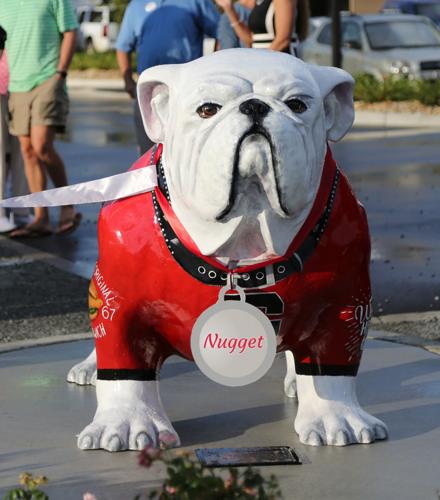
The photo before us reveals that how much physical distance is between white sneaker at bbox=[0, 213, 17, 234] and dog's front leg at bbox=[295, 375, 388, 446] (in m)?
5.57

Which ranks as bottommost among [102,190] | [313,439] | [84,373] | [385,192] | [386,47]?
[386,47]

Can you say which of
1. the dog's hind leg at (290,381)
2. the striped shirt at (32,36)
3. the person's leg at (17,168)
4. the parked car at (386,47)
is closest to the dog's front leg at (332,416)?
the dog's hind leg at (290,381)

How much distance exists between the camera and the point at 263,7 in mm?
8070

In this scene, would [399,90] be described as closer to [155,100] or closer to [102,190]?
[102,190]

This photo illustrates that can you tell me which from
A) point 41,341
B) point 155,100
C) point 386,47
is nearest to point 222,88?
point 155,100

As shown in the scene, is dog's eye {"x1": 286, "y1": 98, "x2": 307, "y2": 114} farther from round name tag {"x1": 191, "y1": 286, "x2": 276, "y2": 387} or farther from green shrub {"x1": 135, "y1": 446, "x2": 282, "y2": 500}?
green shrub {"x1": 135, "y1": 446, "x2": 282, "y2": 500}

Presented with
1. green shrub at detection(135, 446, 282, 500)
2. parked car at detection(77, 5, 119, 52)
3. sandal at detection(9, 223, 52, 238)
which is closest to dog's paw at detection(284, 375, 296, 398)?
green shrub at detection(135, 446, 282, 500)

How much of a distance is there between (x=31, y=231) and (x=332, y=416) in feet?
18.4

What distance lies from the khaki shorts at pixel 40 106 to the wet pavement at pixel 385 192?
2.81ft

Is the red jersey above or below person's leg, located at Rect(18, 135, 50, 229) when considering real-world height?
above

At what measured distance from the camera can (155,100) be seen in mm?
4340

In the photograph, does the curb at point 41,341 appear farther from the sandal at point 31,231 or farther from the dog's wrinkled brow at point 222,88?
the sandal at point 31,231

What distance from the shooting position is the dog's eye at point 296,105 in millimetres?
4094

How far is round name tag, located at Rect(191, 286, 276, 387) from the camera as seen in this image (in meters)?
A: 4.33
